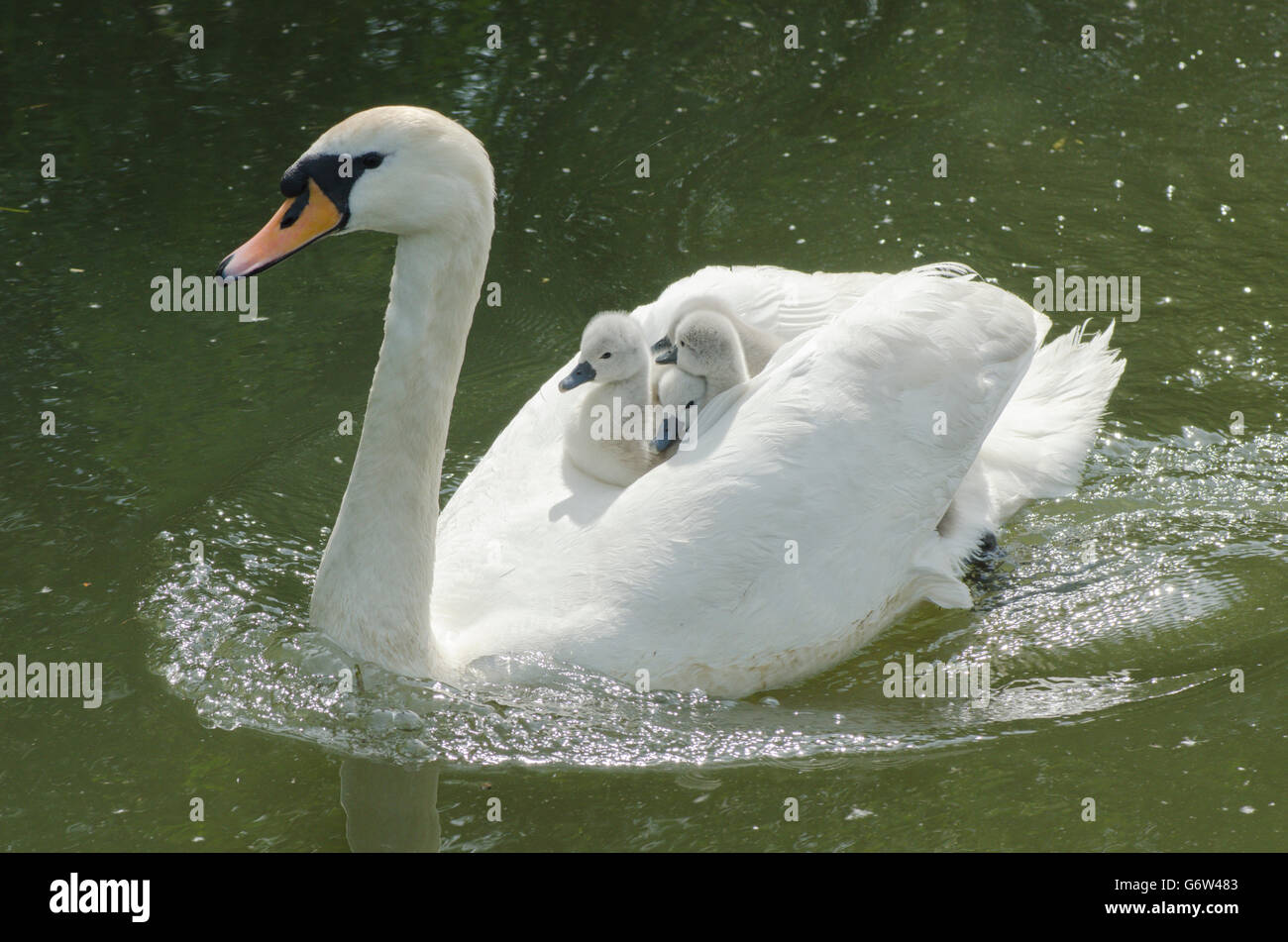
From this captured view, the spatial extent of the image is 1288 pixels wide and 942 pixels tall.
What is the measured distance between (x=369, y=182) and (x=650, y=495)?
4.11ft

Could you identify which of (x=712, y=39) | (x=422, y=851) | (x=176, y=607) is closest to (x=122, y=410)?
(x=176, y=607)

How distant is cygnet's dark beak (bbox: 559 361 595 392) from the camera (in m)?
5.14

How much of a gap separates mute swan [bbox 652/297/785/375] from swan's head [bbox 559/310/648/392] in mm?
184

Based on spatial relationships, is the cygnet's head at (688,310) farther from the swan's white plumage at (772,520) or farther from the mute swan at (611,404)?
the swan's white plumage at (772,520)

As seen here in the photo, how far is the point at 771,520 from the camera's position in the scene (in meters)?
4.62

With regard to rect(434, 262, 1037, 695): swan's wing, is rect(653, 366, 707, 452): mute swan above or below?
above

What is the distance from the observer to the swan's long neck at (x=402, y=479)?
173 inches

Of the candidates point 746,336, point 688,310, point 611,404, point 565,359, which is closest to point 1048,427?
point 746,336

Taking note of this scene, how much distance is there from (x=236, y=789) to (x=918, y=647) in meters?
2.24

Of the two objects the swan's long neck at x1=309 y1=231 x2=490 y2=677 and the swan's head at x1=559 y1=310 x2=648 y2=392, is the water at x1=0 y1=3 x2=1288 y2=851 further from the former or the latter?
the swan's head at x1=559 y1=310 x2=648 y2=392

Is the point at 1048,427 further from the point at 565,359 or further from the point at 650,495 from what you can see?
the point at 565,359

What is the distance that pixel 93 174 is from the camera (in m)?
8.48
